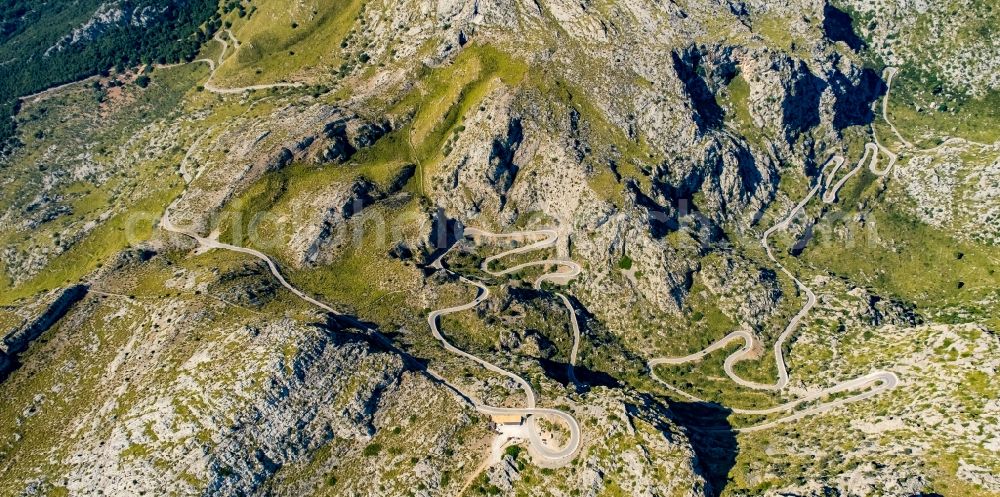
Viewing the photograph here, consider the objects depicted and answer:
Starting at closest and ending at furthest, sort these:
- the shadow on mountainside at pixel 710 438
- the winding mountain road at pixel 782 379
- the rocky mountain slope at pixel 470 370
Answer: the rocky mountain slope at pixel 470 370, the shadow on mountainside at pixel 710 438, the winding mountain road at pixel 782 379

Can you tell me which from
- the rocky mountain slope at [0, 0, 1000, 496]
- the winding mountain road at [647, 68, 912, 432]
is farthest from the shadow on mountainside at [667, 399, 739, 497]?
the winding mountain road at [647, 68, 912, 432]

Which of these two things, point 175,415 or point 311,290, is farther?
point 311,290

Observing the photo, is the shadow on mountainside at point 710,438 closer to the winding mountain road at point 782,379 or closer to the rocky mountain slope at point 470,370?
the rocky mountain slope at point 470,370

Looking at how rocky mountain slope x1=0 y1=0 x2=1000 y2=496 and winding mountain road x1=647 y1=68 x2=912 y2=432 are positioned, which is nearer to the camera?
rocky mountain slope x1=0 y1=0 x2=1000 y2=496

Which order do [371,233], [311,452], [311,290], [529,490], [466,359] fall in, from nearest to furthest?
1. [529,490]
2. [311,452]
3. [466,359]
4. [311,290]
5. [371,233]

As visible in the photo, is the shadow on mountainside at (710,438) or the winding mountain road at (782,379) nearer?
the shadow on mountainside at (710,438)

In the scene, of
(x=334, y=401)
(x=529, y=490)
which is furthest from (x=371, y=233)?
(x=529, y=490)

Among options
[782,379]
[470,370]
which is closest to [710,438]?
[782,379]

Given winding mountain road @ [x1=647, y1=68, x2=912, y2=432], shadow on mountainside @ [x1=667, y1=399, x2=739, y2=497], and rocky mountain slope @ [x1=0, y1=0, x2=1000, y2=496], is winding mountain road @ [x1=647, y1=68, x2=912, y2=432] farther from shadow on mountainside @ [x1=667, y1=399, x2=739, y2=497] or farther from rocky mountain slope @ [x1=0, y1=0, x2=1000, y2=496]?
shadow on mountainside @ [x1=667, y1=399, x2=739, y2=497]

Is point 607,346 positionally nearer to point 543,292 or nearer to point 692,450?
point 543,292

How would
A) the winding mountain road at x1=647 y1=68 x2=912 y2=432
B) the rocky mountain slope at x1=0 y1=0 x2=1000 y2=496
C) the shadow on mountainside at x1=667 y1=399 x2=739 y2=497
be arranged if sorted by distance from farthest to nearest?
the winding mountain road at x1=647 y1=68 x2=912 y2=432
the shadow on mountainside at x1=667 y1=399 x2=739 y2=497
the rocky mountain slope at x1=0 y1=0 x2=1000 y2=496

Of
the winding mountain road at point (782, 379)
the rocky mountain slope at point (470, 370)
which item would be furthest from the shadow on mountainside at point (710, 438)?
the winding mountain road at point (782, 379)
